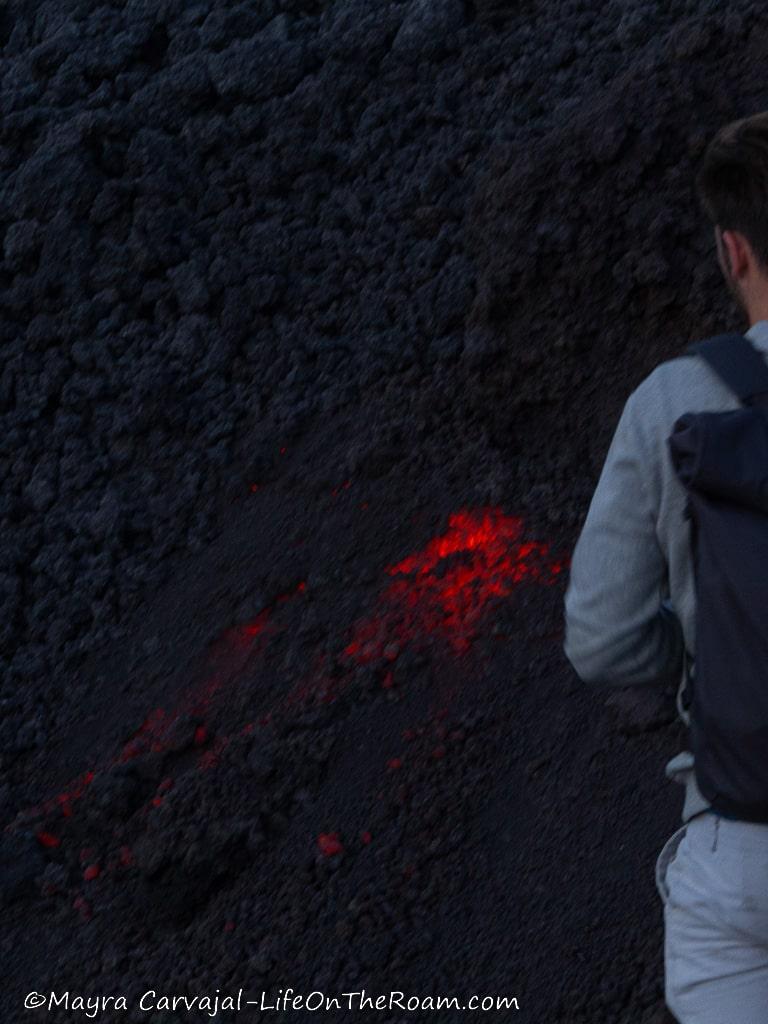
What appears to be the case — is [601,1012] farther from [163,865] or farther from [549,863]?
[163,865]

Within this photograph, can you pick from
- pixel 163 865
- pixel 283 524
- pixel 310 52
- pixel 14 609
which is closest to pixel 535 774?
pixel 163 865

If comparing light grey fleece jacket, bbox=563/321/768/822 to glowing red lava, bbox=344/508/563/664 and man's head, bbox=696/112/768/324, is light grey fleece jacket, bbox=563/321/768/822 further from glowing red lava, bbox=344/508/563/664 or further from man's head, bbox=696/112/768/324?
glowing red lava, bbox=344/508/563/664

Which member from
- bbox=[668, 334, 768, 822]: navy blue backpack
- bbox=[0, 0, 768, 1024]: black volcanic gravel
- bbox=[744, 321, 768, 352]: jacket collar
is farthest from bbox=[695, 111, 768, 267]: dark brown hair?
bbox=[0, 0, 768, 1024]: black volcanic gravel

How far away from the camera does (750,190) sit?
1.94 m

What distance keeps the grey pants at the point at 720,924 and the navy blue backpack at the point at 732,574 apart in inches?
2.0

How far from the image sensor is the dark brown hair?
1921mm

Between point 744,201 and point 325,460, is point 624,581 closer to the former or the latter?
point 744,201

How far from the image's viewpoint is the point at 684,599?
196 cm

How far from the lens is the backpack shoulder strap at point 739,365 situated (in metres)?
1.81

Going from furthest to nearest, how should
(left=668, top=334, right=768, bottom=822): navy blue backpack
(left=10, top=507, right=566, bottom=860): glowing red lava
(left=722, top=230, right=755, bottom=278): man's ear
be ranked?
(left=10, top=507, right=566, bottom=860): glowing red lava, (left=722, top=230, right=755, bottom=278): man's ear, (left=668, top=334, right=768, bottom=822): navy blue backpack

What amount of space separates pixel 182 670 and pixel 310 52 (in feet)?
11.0

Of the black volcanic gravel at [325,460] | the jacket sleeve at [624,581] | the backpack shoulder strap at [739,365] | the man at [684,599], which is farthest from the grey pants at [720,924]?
the black volcanic gravel at [325,460]

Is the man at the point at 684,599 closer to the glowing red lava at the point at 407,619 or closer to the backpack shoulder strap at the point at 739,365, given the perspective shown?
the backpack shoulder strap at the point at 739,365

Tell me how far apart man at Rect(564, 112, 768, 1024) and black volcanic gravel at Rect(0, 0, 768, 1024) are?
1.96 meters
